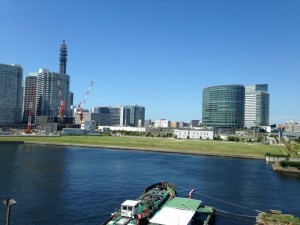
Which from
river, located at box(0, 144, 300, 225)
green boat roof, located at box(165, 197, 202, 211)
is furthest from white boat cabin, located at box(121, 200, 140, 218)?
river, located at box(0, 144, 300, 225)

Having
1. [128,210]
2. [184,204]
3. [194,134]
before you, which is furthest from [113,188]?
[194,134]

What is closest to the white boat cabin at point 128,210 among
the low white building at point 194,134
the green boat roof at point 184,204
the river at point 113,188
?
the green boat roof at point 184,204

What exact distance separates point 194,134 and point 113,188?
468ft

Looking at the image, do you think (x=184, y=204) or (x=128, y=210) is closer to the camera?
(x=128, y=210)

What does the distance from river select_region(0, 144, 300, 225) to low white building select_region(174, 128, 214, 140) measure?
10483 centimetres

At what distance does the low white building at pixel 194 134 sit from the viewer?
185750 mm

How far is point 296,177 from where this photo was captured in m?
69.7

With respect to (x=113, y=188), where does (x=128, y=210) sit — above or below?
above

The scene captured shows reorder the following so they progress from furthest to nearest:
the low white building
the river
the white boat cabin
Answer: the low white building
the river
the white boat cabin

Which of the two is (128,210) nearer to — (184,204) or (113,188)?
(184,204)

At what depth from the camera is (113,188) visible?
51.1m

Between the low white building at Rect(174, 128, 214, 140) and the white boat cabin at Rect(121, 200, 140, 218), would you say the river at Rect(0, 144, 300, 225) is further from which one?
the low white building at Rect(174, 128, 214, 140)

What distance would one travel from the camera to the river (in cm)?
3819

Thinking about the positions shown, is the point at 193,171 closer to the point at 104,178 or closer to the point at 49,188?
the point at 104,178
